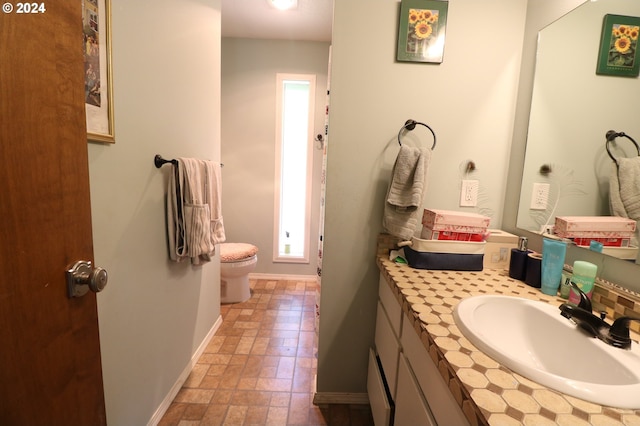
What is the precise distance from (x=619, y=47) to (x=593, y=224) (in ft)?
1.89

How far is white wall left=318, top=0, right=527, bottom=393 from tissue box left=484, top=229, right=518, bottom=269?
0.18m

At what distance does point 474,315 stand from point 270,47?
3115 mm

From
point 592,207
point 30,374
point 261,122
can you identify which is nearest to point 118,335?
point 30,374

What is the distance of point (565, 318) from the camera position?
0.80m

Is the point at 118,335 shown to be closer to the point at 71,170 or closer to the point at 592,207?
the point at 71,170

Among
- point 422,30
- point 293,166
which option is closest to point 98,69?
point 422,30

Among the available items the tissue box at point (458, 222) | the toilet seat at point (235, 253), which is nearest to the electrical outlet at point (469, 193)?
the tissue box at point (458, 222)

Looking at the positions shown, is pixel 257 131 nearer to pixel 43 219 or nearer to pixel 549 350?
pixel 43 219

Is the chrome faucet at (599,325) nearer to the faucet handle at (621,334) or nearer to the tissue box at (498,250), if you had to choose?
the faucet handle at (621,334)

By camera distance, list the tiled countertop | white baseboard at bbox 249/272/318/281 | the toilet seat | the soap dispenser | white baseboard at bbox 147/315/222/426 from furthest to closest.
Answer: white baseboard at bbox 249/272/318/281
the toilet seat
white baseboard at bbox 147/315/222/426
the soap dispenser
the tiled countertop

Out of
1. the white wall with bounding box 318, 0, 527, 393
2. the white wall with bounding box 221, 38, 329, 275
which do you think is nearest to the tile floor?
the white wall with bounding box 318, 0, 527, 393

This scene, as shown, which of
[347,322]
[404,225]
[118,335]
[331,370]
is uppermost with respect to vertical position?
[404,225]

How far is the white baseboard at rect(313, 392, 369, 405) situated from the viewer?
5.10ft

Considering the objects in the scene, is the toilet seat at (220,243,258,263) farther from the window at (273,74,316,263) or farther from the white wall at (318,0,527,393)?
the white wall at (318,0,527,393)
